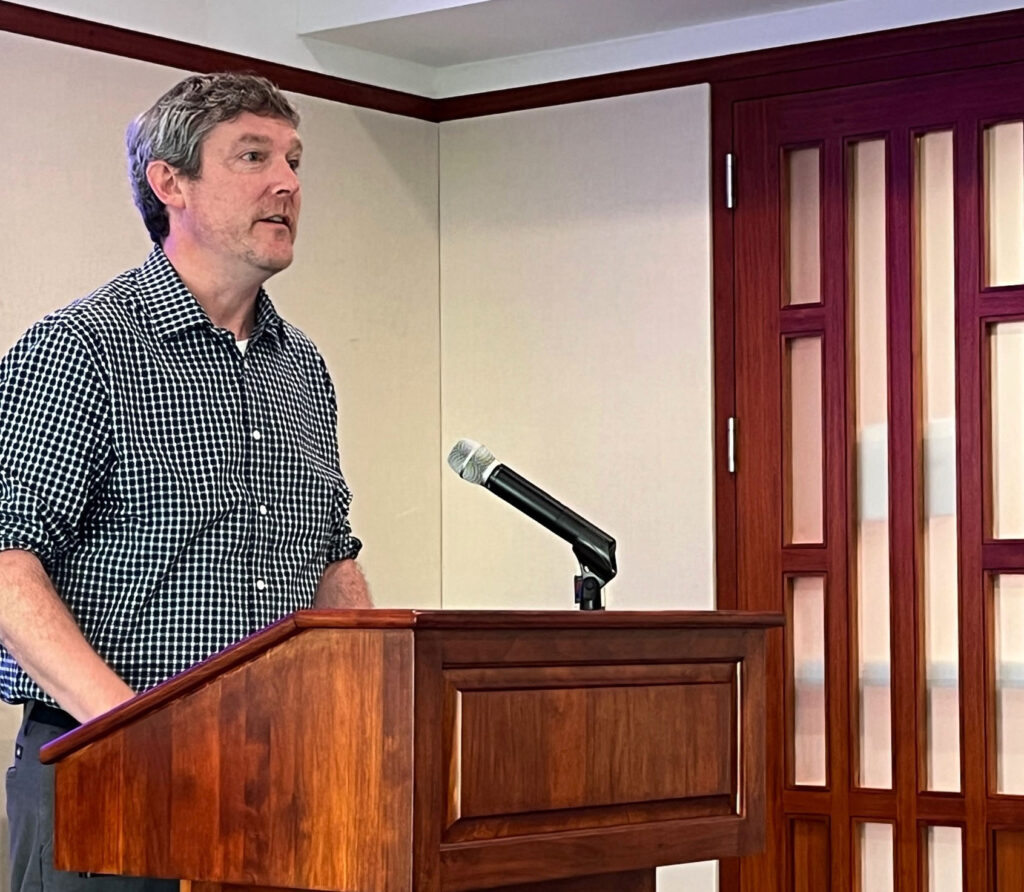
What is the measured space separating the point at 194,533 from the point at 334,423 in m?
0.41

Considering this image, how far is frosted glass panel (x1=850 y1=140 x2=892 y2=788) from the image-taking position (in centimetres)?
407

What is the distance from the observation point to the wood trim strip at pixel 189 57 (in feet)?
12.4

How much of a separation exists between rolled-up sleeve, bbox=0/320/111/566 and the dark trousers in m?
0.23

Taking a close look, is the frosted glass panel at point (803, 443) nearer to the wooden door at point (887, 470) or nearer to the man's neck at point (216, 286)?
the wooden door at point (887, 470)

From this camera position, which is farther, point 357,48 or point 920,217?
point 357,48

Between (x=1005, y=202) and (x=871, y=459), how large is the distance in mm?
631

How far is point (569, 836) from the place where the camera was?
1.76m

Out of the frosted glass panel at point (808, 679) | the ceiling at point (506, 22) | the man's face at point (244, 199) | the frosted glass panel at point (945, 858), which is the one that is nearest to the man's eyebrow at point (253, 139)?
the man's face at point (244, 199)

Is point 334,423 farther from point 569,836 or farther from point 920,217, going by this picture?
point 920,217

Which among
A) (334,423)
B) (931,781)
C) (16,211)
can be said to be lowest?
(931,781)

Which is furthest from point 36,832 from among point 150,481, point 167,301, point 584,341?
point 584,341

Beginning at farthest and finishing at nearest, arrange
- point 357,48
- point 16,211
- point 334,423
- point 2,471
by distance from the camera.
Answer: point 357,48, point 16,211, point 334,423, point 2,471

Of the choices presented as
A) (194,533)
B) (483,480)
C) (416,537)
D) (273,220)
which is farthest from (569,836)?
(416,537)

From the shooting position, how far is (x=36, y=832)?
214 centimetres
